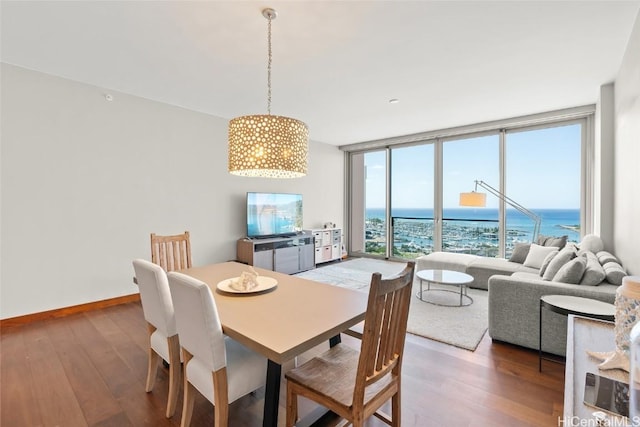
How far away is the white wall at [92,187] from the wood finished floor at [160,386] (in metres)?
0.72

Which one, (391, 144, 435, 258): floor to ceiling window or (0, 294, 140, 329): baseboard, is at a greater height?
(391, 144, 435, 258): floor to ceiling window

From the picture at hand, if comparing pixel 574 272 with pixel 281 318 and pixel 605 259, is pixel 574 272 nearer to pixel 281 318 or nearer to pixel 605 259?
pixel 605 259

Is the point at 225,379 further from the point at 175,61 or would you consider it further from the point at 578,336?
the point at 175,61

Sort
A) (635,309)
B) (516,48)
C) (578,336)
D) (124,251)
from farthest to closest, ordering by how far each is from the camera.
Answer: (124,251)
(516,48)
(578,336)
(635,309)

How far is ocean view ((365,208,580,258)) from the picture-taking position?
186 inches

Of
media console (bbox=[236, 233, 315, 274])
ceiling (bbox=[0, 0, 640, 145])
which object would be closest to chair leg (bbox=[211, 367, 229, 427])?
ceiling (bbox=[0, 0, 640, 145])

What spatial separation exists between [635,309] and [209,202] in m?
4.58

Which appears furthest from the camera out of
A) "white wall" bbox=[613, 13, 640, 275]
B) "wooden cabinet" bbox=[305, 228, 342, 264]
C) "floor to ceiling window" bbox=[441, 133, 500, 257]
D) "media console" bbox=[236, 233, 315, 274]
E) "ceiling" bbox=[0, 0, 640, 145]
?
"wooden cabinet" bbox=[305, 228, 342, 264]

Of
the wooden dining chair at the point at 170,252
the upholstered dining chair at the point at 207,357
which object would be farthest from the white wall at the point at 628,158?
the wooden dining chair at the point at 170,252

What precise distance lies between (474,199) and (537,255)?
1.14m

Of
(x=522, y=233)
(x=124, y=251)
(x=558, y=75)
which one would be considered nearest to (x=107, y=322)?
(x=124, y=251)

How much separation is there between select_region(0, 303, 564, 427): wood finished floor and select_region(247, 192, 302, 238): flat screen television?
2.43 meters

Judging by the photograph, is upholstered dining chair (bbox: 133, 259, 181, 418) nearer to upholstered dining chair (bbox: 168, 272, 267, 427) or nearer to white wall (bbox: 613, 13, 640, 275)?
upholstered dining chair (bbox: 168, 272, 267, 427)

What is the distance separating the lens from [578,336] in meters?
1.27
